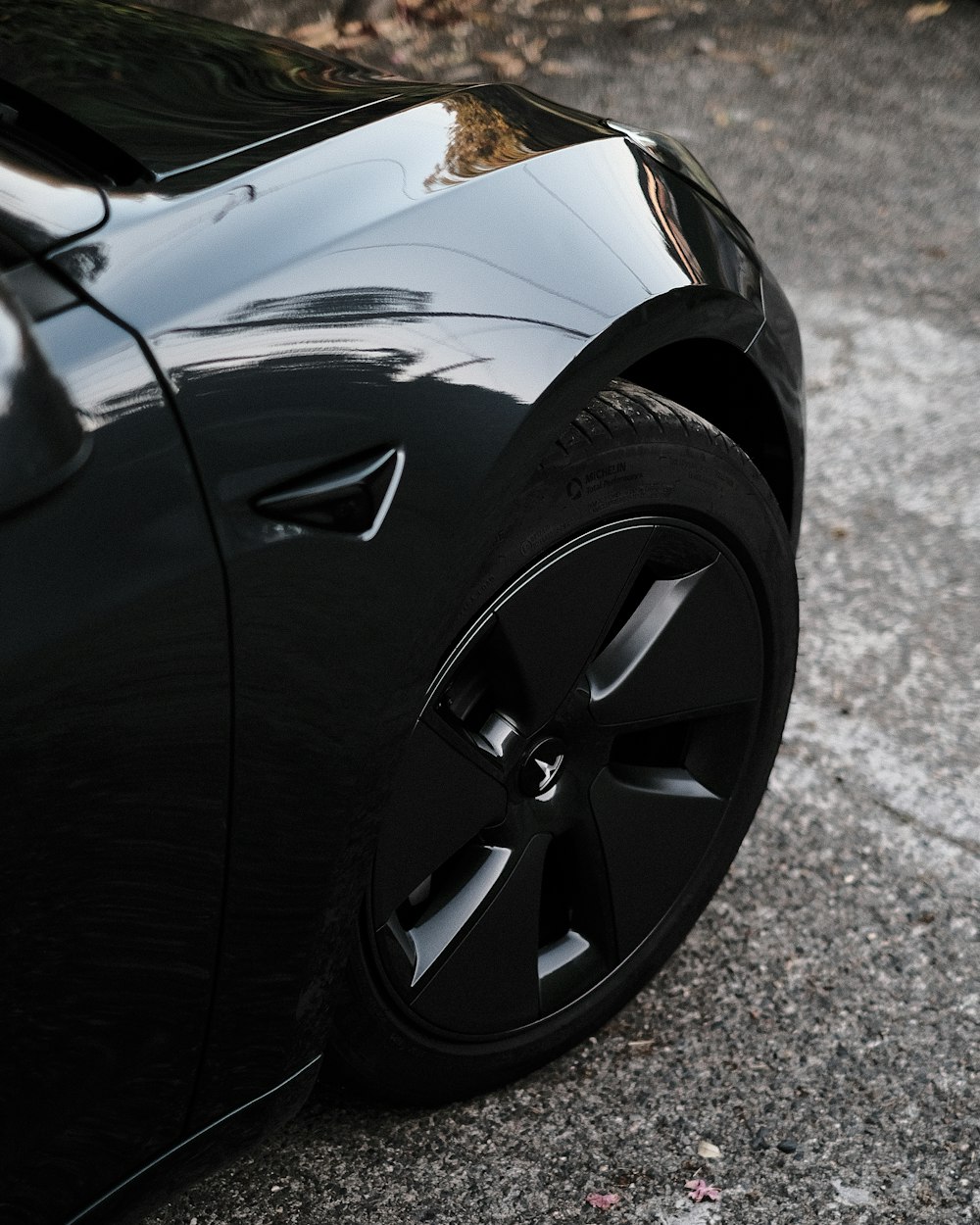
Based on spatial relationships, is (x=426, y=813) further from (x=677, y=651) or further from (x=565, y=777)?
(x=677, y=651)

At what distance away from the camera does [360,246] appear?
1287 mm

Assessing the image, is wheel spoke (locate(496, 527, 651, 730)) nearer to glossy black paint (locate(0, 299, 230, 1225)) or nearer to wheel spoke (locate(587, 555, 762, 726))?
wheel spoke (locate(587, 555, 762, 726))

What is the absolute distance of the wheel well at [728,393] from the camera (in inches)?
72.7

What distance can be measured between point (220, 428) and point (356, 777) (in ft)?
1.19

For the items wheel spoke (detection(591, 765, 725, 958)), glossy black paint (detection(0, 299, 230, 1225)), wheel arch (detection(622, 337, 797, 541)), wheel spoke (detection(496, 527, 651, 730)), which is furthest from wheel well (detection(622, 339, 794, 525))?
glossy black paint (detection(0, 299, 230, 1225))

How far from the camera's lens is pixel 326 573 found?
120cm

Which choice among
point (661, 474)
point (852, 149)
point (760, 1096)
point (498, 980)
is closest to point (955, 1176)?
point (760, 1096)

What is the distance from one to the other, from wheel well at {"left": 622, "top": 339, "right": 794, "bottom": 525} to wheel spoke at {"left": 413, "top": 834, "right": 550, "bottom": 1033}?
66 centimetres

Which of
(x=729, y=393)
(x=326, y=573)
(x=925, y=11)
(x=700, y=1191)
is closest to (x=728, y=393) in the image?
(x=729, y=393)

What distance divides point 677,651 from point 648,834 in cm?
26

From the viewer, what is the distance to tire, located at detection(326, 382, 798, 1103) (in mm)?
1500

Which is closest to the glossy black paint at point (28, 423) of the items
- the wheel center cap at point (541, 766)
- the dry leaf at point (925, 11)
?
the wheel center cap at point (541, 766)

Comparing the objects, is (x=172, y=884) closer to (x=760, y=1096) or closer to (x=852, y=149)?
(x=760, y=1096)

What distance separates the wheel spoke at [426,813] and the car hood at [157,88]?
0.63 metres
